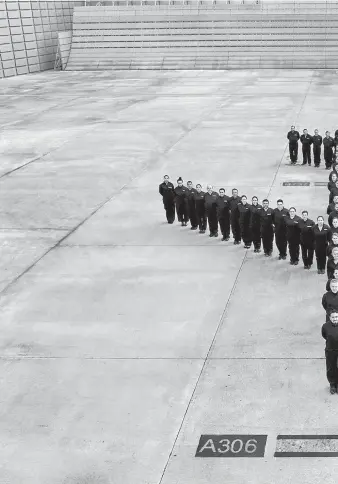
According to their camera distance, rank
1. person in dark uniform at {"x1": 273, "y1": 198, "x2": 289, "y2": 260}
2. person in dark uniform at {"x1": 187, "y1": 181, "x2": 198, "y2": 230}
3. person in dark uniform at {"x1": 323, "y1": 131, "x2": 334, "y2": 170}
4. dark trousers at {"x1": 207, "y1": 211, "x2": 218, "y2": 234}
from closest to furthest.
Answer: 1. person in dark uniform at {"x1": 273, "y1": 198, "x2": 289, "y2": 260}
2. dark trousers at {"x1": 207, "y1": 211, "x2": 218, "y2": 234}
3. person in dark uniform at {"x1": 187, "y1": 181, "x2": 198, "y2": 230}
4. person in dark uniform at {"x1": 323, "y1": 131, "x2": 334, "y2": 170}

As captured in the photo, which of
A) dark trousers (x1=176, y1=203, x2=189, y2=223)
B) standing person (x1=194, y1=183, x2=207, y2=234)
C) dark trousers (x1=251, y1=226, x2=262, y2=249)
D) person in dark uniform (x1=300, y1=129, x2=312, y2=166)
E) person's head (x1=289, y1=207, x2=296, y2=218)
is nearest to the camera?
person's head (x1=289, y1=207, x2=296, y2=218)

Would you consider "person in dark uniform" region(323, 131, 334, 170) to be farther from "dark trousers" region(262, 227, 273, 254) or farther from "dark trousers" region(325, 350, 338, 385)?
"dark trousers" region(325, 350, 338, 385)

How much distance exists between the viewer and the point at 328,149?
2038cm

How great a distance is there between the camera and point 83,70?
52375 mm

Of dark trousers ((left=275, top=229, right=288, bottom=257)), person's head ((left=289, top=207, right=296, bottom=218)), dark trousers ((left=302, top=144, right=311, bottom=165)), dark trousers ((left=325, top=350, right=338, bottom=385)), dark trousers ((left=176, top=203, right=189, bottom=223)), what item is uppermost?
person's head ((left=289, top=207, right=296, bottom=218))

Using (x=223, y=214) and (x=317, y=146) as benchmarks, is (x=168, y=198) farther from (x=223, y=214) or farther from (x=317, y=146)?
(x=317, y=146)

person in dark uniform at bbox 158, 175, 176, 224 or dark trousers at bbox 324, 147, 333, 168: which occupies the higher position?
person in dark uniform at bbox 158, 175, 176, 224

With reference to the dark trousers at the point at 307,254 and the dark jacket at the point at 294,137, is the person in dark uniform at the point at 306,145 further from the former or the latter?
the dark trousers at the point at 307,254

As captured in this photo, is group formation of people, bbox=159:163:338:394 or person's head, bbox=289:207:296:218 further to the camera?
person's head, bbox=289:207:296:218

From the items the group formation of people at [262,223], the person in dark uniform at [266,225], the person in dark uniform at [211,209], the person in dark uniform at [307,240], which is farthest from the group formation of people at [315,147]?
the person in dark uniform at [307,240]

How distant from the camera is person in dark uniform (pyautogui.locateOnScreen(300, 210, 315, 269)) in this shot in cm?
1256

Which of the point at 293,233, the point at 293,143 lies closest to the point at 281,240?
the point at 293,233

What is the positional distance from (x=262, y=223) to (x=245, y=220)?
55cm

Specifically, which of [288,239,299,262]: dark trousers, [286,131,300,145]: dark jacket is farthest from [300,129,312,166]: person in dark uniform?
[288,239,299,262]: dark trousers
